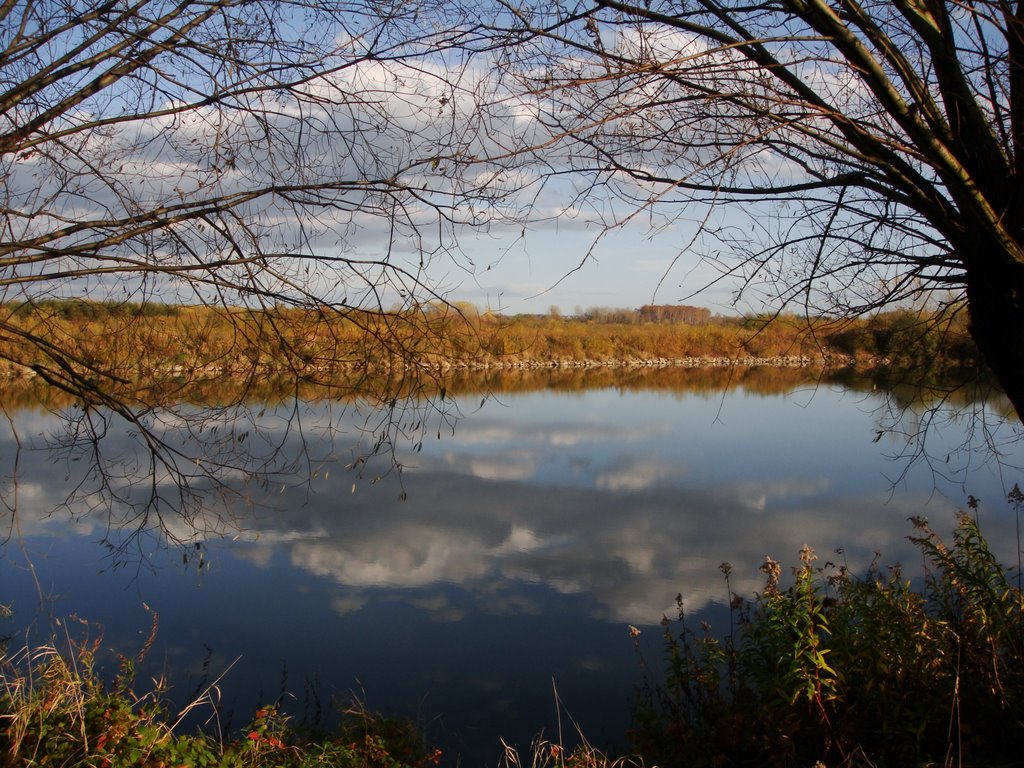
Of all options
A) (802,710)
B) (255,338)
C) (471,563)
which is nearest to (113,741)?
(255,338)

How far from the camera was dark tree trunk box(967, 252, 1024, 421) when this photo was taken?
9.96ft

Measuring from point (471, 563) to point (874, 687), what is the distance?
5293 millimetres

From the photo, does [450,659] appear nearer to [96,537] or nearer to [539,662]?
[539,662]

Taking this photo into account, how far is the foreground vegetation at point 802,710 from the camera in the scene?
128 inches

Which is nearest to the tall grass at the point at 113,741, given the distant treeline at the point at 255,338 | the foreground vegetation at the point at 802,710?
the foreground vegetation at the point at 802,710

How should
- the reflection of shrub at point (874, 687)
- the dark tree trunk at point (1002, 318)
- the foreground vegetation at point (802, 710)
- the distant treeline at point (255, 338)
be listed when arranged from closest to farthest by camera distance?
the dark tree trunk at point (1002, 318), the foreground vegetation at point (802, 710), the reflection of shrub at point (874, 687), the distant treeline at point (255, 338)

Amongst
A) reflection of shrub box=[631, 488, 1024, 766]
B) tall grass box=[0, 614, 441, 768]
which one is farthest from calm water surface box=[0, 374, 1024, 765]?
reflection of shrub box=[631, 488, 1024, 766]

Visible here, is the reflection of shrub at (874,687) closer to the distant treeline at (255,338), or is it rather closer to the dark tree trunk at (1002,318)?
the dark tree trunk at (1002,318)

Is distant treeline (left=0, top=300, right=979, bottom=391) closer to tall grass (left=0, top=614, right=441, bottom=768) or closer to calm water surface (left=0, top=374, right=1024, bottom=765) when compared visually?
calm water surface (left=0, top=374, right=1024, bottom=765)

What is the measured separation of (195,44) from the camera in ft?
11.9

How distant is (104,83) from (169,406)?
1.54 m

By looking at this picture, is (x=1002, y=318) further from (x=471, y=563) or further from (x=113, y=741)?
(x=471, y=563)

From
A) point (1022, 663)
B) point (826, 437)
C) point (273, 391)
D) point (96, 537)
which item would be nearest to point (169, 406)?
point (273, 391)

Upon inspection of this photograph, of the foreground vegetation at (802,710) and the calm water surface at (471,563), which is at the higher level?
the foreground vegetation at (802,710)
